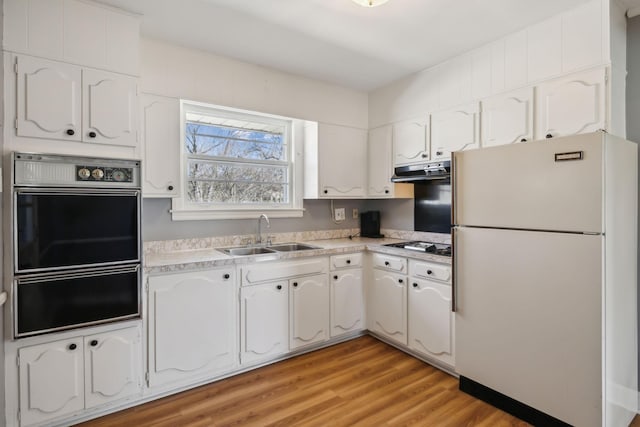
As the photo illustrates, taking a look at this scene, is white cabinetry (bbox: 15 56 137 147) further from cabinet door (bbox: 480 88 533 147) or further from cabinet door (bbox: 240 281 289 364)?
cabinet door (bbox: 480 88 533 147)

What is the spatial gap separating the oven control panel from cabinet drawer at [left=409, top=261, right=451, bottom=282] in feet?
6.82

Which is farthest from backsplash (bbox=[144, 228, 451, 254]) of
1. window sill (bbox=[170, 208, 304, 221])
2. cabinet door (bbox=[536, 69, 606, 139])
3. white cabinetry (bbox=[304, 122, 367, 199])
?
cabinet door (bbox=[536, 69, 606, 139])

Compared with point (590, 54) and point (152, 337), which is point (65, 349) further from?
point (590, 54)

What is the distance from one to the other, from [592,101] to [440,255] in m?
1.30

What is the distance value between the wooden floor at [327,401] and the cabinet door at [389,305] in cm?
27

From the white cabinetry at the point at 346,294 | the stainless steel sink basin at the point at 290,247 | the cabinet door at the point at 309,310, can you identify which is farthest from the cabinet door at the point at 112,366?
the white cabinetry at the point at 346,294

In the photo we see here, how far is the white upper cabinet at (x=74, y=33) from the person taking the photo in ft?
5.83

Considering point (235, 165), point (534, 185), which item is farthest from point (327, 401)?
point (235, 165)

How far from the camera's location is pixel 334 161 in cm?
334

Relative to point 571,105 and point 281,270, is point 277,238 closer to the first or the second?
point 281,270

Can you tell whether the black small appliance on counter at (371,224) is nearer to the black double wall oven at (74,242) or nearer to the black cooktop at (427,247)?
the black cooktop at (427,247)

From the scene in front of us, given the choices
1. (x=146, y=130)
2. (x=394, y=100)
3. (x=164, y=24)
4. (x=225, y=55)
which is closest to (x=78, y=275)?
(x=146, y=130)

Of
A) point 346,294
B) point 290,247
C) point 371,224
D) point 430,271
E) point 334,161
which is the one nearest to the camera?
point 430,271

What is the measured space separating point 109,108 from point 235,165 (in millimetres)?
1184
